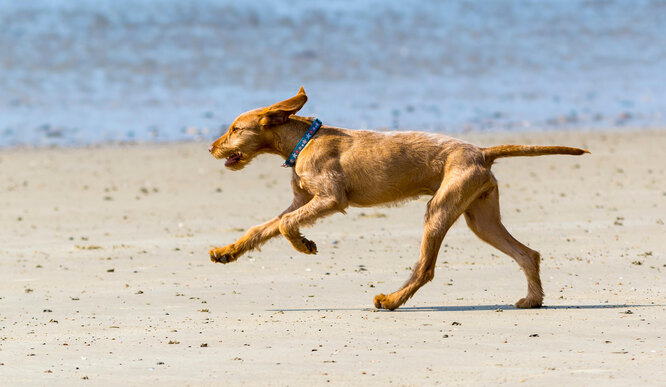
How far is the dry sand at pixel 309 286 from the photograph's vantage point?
231 inches

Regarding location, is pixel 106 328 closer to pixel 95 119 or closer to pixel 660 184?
pixel 660 184

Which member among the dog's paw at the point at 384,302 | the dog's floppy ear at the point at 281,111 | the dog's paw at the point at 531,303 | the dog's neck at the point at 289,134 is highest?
the dog's floppy ear at the point at 281,111

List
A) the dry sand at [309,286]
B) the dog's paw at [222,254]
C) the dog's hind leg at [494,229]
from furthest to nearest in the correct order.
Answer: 1. the dog's hind leg at [494,229]
2. the dog's paw at [222,254]
3. the dry sand at [309,286]

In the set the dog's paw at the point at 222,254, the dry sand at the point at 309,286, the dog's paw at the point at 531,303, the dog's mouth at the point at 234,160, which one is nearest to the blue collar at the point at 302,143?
the dog's mouth at the point at 234,160

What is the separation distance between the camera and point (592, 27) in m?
32.1

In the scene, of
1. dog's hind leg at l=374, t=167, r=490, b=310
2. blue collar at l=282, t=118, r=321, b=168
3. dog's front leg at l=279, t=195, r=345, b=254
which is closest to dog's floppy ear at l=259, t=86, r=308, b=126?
blue collar at l=282, t=118, r=321, b=168

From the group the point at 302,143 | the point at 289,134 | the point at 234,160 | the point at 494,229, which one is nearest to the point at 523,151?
the point at 494,229

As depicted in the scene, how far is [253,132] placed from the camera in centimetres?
790

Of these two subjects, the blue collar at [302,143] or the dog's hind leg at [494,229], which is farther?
the blue collar at [302,143]

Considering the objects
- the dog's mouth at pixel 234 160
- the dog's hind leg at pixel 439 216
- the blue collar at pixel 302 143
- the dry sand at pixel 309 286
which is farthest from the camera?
the dog's mouth at pixel 234 160

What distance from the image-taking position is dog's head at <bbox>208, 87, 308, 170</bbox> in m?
7.82

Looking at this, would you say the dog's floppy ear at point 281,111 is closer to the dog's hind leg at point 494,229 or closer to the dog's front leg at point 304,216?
the dog's front leg at point 304,216

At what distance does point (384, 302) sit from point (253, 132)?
149 cm

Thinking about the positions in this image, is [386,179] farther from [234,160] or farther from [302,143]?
[234,160]
